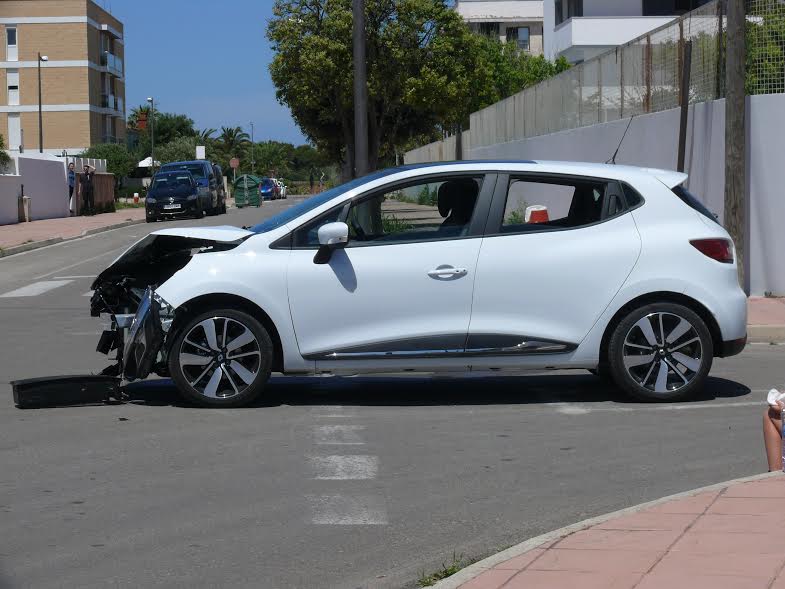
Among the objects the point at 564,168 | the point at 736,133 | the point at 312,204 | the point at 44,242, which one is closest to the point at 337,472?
the point at 312,204

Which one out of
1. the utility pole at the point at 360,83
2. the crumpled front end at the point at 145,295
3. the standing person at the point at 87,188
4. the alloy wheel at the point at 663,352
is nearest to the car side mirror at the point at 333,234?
the crumpled front end at the point at 145,295

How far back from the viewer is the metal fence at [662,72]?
1575 cm

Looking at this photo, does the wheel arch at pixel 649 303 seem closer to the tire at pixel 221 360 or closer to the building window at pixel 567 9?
the tire at pixel 221 360

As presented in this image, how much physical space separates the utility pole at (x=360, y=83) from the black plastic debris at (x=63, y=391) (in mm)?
11064

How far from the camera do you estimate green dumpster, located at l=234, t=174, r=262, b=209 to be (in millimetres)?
62250

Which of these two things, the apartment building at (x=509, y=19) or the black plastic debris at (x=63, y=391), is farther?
the apartment building at (x=509, y=19)

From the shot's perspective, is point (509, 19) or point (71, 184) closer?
point (71, 184)

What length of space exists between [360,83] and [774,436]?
14851mm

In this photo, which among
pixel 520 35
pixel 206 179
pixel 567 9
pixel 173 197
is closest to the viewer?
pixel 173 197

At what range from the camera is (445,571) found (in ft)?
16.3

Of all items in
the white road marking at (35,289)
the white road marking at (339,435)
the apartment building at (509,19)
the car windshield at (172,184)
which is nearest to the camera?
the white road marking at (339,435)

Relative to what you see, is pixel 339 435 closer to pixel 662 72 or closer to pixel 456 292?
pixel 456 292

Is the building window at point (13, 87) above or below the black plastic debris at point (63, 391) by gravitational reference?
above

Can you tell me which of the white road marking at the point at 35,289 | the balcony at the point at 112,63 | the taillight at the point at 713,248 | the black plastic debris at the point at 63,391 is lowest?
the black plastic debris at the point at 63,391
